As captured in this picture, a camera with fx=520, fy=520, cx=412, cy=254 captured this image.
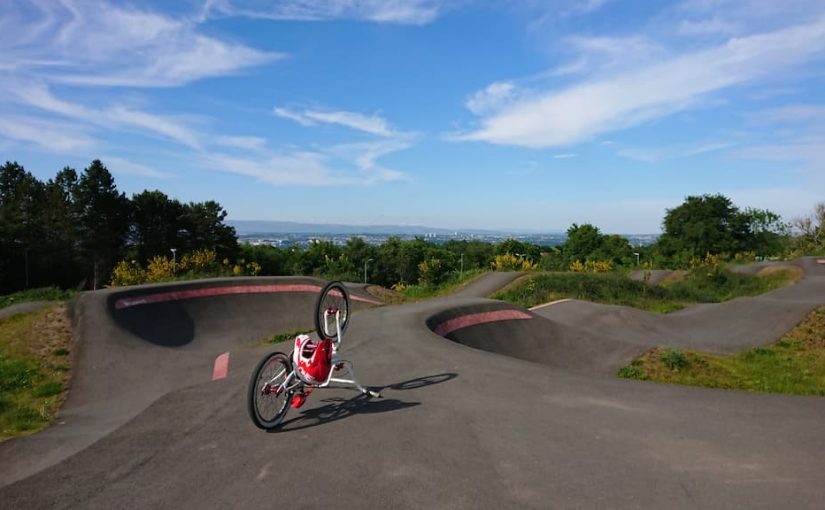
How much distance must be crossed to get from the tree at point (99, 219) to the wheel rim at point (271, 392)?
58779 millimetres

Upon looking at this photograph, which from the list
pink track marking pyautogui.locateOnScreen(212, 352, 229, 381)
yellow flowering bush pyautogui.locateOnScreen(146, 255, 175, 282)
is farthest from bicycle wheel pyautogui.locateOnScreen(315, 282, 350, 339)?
yellow flowering bush pyautogui.locateOnScreen(146, 255, 175, 282)

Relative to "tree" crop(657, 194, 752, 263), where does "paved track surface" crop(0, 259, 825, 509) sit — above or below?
below

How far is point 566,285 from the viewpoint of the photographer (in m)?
32.7

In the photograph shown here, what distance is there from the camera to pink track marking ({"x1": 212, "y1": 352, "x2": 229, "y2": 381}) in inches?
469

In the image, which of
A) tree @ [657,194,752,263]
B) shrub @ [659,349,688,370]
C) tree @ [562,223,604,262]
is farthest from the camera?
tree @ [562,223,604,262]

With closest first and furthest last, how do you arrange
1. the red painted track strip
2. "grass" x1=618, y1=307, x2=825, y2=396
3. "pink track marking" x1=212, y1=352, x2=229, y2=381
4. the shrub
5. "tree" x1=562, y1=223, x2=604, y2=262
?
"pink track marking" x1=212, y1=352, x2=229, y2=381 → "grass" x1=618, y1=307, x2=825, y2=396 → the shrub → the red painted track strip → "tree" x1=562, y1=223, x2=604, y2=262

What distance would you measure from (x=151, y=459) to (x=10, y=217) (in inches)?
2526

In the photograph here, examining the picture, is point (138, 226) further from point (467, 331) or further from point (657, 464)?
point (657, 464)

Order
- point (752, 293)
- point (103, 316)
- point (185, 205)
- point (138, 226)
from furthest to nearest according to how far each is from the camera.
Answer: point (185, 205) → point (138, 226) → point (752, 293) → point (103, 316)

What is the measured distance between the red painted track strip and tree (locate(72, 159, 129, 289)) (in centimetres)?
5265

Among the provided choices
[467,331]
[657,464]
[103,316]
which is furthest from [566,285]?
[657,464]

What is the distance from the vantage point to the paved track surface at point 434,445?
4.58 metres

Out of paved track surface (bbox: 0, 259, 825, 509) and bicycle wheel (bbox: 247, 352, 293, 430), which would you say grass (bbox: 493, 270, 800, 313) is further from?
bicycle wheel (bbox: 247, 352, 293, 430)

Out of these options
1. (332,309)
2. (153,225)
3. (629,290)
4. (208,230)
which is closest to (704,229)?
(629,290)
